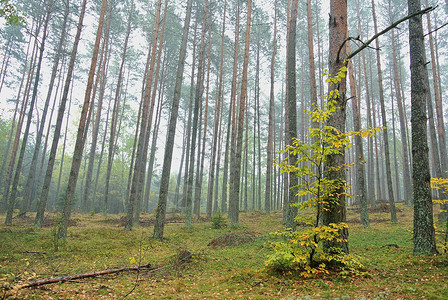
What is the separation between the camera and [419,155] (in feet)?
18.0

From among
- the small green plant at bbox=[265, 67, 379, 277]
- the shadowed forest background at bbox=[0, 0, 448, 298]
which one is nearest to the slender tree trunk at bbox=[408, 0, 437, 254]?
the shadowed forest background at bbox=[0, 0, 448, 298]

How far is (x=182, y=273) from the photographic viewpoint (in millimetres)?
5309

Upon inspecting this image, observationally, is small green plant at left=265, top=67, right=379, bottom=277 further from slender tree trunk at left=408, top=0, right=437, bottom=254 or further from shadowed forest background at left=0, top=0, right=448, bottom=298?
slender tree trunk at left=408, top=0, right=437, bottom=254

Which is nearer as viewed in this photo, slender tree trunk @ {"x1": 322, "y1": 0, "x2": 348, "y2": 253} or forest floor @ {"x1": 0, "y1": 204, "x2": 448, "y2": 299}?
forest floor @ {"x1": 0, "y1": 204, "x2": 448, "y2": 299}

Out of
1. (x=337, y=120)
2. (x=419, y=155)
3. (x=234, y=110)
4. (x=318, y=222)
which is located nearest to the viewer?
(x=318, y=222)

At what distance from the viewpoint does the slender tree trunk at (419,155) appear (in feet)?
16.6

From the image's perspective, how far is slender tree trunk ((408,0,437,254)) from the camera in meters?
5.05

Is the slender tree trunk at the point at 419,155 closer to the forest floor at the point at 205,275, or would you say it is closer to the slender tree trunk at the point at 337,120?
the forest floor at the point at 205,275

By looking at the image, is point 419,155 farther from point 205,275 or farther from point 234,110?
point 234,110

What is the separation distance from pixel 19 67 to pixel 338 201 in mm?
30446

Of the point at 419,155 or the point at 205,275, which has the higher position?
the point at 419,155

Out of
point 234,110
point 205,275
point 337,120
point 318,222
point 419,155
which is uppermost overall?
point 234,110

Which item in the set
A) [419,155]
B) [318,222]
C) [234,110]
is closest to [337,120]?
[318,222]

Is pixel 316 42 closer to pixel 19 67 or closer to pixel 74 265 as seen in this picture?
pixel 74 265
